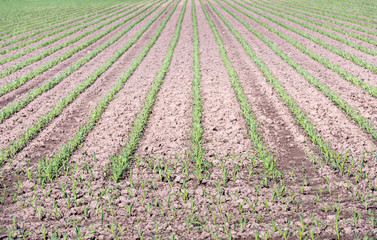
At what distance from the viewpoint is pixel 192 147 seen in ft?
17.7

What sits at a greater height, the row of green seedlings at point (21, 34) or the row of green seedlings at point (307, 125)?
the row of green seedlings at point (21, 34)

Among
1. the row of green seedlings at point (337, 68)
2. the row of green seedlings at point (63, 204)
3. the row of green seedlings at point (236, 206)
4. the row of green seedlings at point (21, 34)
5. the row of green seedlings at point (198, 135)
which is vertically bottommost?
the row of green seedlings at point (236, 206)

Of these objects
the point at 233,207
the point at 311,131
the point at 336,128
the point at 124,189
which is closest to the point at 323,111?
the point at 336,128

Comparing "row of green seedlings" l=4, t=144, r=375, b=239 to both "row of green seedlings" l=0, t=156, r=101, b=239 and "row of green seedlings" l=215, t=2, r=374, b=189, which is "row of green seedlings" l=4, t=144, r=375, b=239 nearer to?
"row of green seedlings" l=0, t=156, r=101, b=239

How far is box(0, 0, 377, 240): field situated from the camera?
3695 mm

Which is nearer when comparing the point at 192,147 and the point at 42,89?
the point at 192,147

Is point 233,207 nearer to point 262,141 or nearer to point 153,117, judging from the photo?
point 262,141

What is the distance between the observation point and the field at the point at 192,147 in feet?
12.1

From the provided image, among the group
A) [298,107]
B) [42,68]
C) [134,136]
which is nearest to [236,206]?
[134,136]

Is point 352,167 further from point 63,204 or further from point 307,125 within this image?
point 63,204

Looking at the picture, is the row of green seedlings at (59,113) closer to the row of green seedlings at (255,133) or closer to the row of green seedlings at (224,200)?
the row of green seedlings at (224,200)

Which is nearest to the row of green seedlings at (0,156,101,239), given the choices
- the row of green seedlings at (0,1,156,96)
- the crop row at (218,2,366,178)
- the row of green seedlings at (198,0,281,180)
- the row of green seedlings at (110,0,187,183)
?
the row of green seedlings at (110,0,187,183)

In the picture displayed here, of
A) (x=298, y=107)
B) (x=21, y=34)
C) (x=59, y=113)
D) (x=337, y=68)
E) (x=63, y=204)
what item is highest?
(x=21, y=34)

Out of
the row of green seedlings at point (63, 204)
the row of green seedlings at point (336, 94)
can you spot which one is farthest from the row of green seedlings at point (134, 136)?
the row of green seedlings at point (336, 94)
